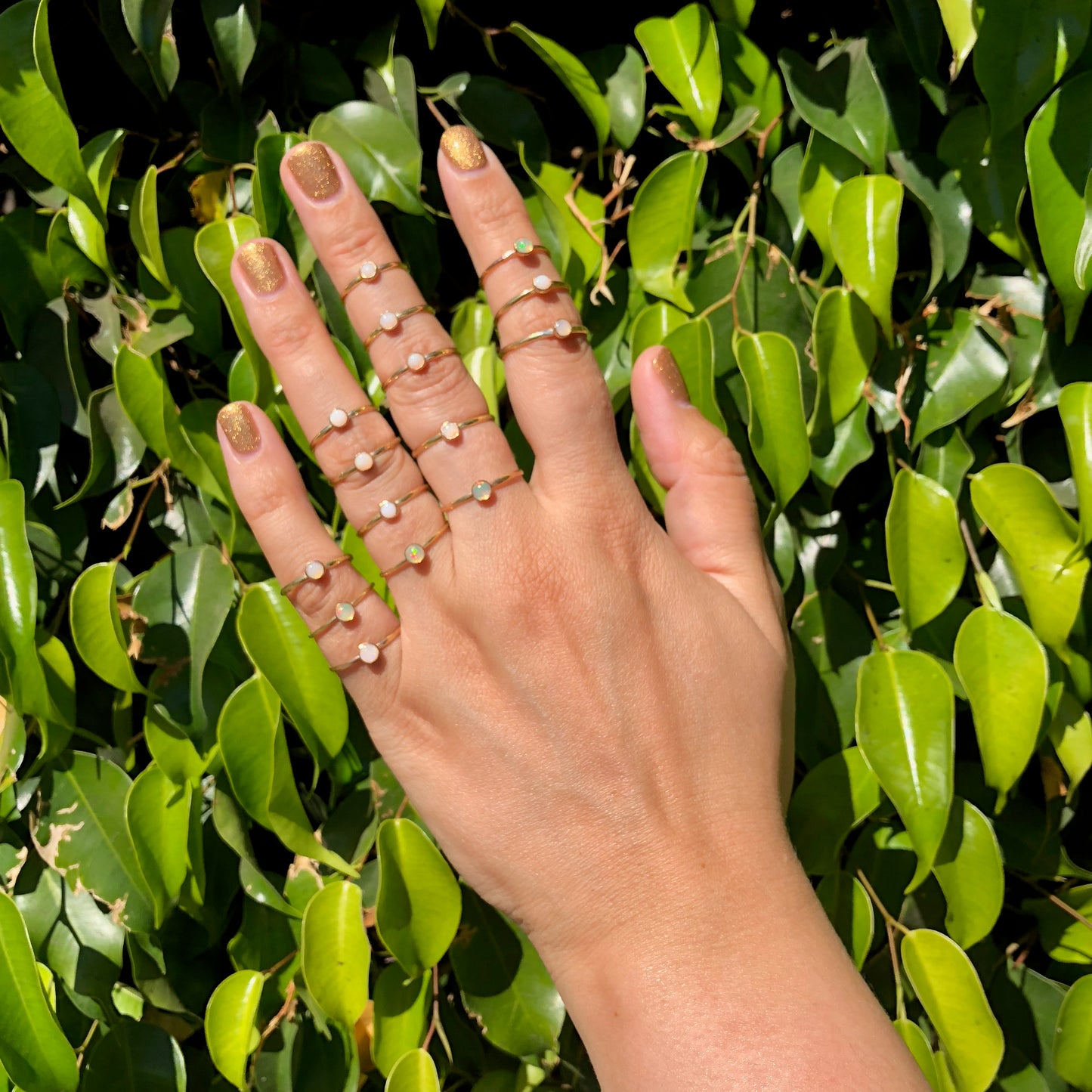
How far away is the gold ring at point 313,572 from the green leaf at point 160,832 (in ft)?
0.69

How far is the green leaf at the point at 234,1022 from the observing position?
0.72 meters

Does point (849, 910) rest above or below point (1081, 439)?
below

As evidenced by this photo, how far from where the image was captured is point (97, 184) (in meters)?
0.73

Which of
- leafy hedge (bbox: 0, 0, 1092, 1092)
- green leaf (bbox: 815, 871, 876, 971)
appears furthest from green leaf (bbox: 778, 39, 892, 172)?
green leaf (bbox: 815, 871, 876, 971)

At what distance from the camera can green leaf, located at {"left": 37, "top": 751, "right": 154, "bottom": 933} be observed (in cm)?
75

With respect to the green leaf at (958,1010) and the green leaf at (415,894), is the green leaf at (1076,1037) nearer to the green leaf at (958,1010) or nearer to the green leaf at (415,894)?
the green leaf at (958,1010)

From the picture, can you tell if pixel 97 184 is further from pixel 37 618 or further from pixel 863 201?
pixel 863 201

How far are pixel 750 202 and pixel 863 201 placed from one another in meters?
0.10

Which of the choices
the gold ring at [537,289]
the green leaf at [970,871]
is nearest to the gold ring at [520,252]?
the gold ring at [537,289]

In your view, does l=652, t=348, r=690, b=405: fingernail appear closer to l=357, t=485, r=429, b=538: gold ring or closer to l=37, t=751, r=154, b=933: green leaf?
l=357, t=485, r=429, b=538: gold ring

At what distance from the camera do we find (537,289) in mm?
641

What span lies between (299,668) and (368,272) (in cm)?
31

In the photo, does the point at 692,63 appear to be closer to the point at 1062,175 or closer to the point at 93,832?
the point at 1062,175

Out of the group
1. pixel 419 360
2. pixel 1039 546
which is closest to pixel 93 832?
pixel 419 360
